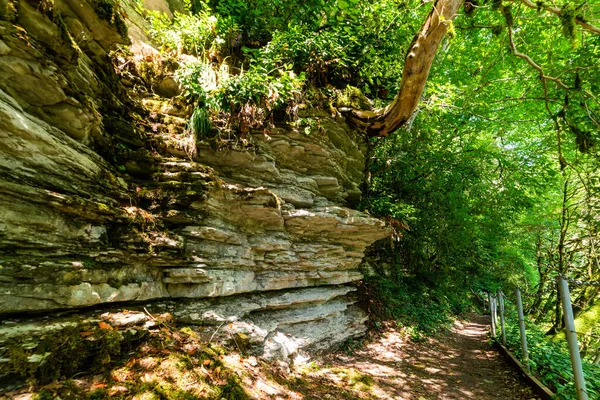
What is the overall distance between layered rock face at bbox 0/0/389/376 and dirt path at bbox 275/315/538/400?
70 cm

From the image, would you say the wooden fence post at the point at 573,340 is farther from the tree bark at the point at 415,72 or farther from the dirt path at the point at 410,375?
the tree bark at the point at 415,72

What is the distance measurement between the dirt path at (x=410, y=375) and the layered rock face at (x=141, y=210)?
2.29 feet

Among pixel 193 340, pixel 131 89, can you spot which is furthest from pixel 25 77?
pixel 193 340

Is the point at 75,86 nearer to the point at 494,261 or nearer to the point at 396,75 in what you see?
the point at 396,75

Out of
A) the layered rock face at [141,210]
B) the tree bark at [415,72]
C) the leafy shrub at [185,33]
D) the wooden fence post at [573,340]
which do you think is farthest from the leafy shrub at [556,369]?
the leafy shrub at [185,33]

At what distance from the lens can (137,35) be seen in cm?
515

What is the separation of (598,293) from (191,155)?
461 inches

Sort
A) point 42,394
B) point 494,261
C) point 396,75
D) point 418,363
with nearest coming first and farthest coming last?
point 42,394 → point 418,363 → point 396,75 → point 494,261

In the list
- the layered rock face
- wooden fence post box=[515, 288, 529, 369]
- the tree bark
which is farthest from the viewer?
wooden fence post box=[515, 288, 529, 369]

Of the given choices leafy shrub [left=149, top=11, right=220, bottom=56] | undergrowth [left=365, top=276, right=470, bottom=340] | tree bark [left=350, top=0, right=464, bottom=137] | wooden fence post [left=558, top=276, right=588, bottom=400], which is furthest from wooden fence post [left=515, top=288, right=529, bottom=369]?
leafy shrub [left=149, top=11, right=220, bottom=56]

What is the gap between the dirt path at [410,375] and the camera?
415 cm

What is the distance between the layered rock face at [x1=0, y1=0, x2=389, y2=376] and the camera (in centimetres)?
244

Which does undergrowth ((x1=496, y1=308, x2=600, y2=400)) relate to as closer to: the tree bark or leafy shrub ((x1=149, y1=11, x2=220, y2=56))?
the tree bark

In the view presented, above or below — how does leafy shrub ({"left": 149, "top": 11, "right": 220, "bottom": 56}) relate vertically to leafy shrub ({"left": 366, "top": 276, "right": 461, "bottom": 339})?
above
